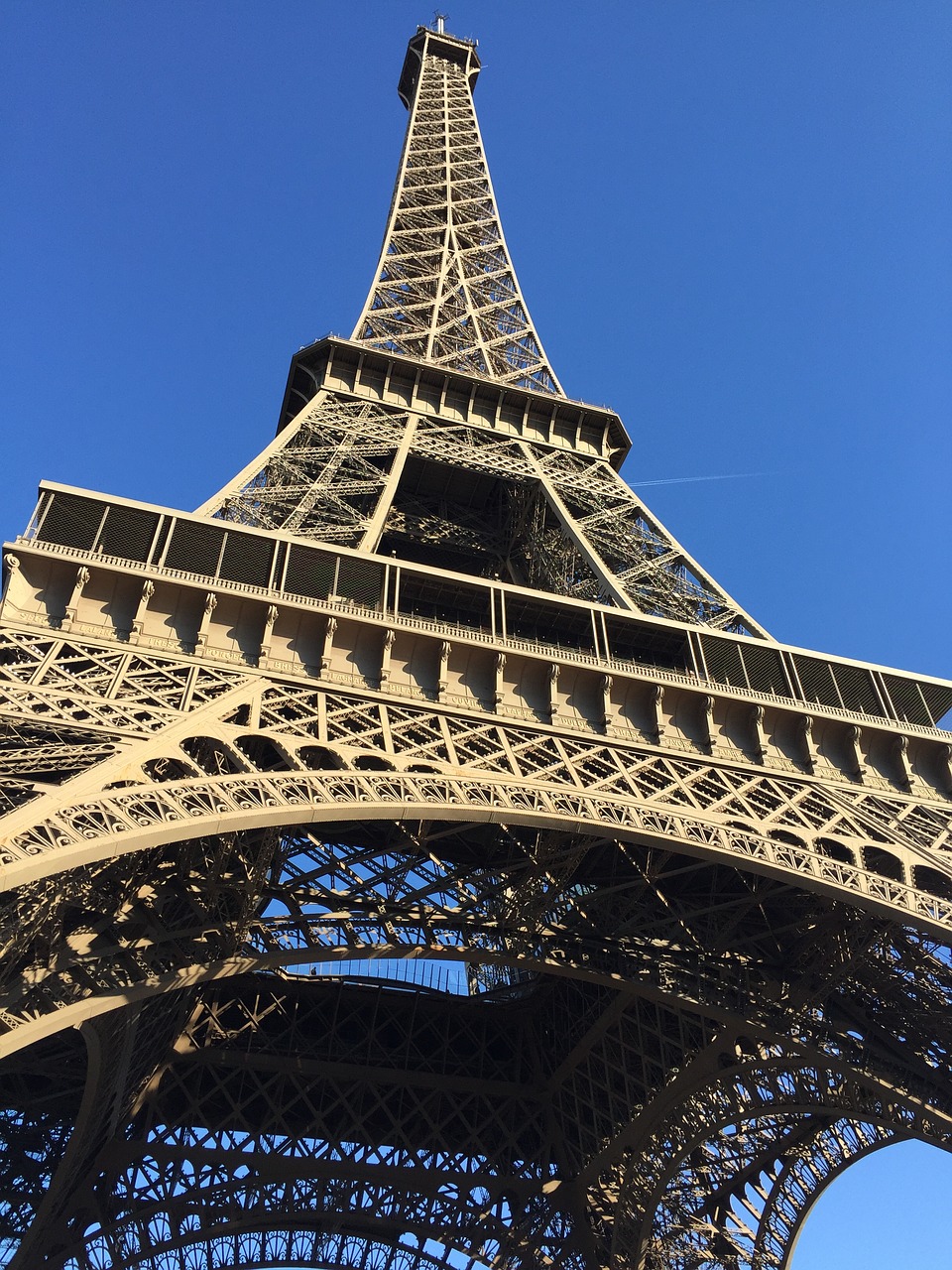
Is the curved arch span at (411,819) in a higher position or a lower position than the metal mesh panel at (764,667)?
lower

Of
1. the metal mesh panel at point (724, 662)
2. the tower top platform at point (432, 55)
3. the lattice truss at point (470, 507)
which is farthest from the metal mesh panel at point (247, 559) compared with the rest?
the tower top platform at point (432, 55)

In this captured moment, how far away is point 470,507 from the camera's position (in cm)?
3397

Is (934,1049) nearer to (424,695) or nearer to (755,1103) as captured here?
(755,1103)

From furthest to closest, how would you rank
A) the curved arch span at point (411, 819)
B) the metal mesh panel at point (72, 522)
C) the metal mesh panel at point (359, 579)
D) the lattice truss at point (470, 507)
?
the lattice truss at point (470, 507) < the metal mesh panel at point (359, 579) < the metal mesh panel at point (72, 522) < the curved arch span at point (411, 819)

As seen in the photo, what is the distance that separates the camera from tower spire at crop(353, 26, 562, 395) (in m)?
36.2

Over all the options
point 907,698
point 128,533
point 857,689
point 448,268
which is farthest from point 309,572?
point 448,268

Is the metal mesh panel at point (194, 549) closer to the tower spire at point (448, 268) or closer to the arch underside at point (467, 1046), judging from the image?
the arch underside at point (467, 1046)

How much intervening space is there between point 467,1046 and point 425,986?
2.00 m

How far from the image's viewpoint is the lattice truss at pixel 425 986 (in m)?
15.2

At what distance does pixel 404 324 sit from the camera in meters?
36.8

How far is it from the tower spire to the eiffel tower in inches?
135

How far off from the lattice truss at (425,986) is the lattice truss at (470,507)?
5856 mm

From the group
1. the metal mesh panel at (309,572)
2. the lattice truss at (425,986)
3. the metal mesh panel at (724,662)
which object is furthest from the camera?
the metal mesh panel at (724,662)

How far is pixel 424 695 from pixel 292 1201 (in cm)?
1642
